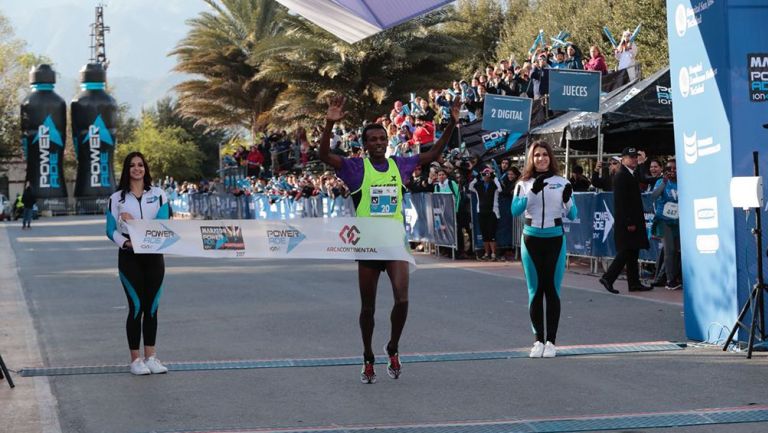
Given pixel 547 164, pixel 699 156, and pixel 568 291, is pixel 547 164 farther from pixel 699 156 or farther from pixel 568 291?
pixel 568 291

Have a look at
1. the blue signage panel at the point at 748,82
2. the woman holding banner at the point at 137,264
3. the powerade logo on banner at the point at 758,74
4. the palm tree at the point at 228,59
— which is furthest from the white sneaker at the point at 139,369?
the palm tree at the point at 228,59

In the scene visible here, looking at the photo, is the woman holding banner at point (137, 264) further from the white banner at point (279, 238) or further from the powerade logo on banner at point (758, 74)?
→ the powerade logo on banner at point (758, 74)

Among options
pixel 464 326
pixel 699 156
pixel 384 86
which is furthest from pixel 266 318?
pixel 384 86

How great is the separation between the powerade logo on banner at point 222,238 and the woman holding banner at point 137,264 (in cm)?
36

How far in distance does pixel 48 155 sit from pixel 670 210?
197 ft

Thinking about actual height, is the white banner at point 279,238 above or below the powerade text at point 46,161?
below

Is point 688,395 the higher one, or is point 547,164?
point 547,164

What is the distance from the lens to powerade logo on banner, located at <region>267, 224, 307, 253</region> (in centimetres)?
920

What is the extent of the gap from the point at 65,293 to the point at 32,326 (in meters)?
4.13

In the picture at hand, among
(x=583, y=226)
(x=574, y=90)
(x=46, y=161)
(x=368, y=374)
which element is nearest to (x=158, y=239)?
(x=368, y=374)

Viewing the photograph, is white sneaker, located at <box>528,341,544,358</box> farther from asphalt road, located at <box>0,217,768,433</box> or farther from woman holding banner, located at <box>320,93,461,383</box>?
woman holding banner, located at <box>320,93,461,383</box>

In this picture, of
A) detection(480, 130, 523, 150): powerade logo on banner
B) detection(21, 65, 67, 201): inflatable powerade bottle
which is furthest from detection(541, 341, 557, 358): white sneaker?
detection(21, 65, 67, 201): inflatable powerade bottle

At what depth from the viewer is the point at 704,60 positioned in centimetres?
992

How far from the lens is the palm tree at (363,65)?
137 ft
